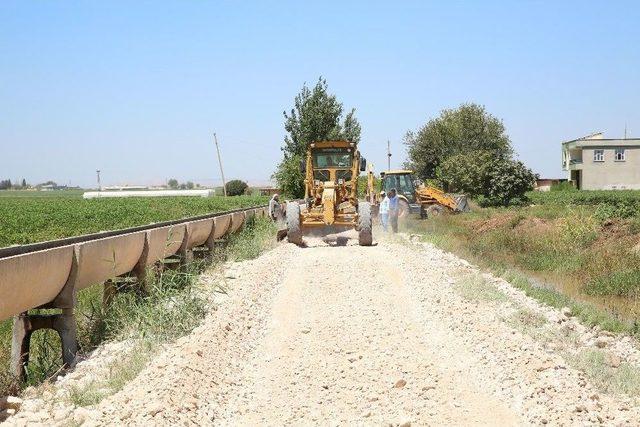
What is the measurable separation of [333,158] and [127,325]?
14111mm

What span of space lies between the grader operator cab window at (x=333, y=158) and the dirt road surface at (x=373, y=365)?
9916 mm

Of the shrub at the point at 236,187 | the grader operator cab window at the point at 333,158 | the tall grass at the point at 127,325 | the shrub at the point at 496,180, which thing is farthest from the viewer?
the shrub at the point at 236,187

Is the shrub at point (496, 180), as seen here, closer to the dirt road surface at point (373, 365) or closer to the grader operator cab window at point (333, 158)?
the grader operator cab window at point (333, 158)

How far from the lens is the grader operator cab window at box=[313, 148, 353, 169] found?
2272 centimetres

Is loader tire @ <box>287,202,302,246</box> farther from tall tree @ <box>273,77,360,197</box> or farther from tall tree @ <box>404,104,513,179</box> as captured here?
tall tree @ <box>404,104,513,179</box>

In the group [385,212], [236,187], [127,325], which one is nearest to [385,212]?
[385,212]

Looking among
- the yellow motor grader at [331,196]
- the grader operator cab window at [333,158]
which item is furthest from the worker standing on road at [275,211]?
the grader operator cab window at [333,158]

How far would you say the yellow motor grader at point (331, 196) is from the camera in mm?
21172

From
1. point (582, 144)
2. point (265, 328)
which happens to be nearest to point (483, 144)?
point (582, 144)

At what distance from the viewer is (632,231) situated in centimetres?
2109

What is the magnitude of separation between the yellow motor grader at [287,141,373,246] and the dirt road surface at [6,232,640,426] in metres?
7.98

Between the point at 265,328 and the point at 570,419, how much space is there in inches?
194

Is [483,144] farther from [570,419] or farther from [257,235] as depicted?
[570,419]

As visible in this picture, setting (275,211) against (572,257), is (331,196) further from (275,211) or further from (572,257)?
(275,211)
